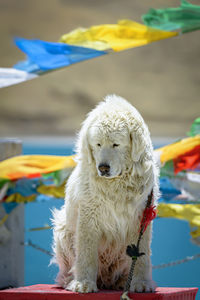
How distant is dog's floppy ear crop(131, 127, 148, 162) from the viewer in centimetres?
242

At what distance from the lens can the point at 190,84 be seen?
901cm

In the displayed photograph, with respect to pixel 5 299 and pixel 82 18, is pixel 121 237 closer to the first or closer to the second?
pixel 5 299

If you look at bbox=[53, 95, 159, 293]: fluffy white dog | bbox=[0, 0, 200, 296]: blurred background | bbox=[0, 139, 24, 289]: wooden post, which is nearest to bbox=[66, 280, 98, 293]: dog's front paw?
bbox=[53, 95, 159, 293]: fluffy white dog

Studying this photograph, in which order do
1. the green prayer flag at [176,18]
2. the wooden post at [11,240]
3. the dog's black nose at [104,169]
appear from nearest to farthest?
1. the dog's black nose at [104,169]
2. the green prayer flag at [176,18]
3. the wooden post at [11,240]

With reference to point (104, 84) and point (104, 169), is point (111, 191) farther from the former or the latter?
point (104, 84)

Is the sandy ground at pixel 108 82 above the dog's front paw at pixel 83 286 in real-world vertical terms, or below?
above

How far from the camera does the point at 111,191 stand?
2.47 metres

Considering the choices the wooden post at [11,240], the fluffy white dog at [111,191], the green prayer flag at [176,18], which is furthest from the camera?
the wooden post at [11,240]

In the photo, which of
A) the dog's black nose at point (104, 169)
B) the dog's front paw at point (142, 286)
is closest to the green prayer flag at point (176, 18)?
the dog's black nose at point (104, 169)

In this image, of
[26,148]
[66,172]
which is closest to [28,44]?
[66,172]

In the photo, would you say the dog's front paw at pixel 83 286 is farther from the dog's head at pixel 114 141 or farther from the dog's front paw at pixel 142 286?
the dog's head at pixel 114 141

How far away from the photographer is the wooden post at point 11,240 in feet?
13.5

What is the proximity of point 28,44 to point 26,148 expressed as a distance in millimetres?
4015

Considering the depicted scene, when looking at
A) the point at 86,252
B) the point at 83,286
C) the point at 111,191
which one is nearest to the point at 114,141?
the point at 111,191
